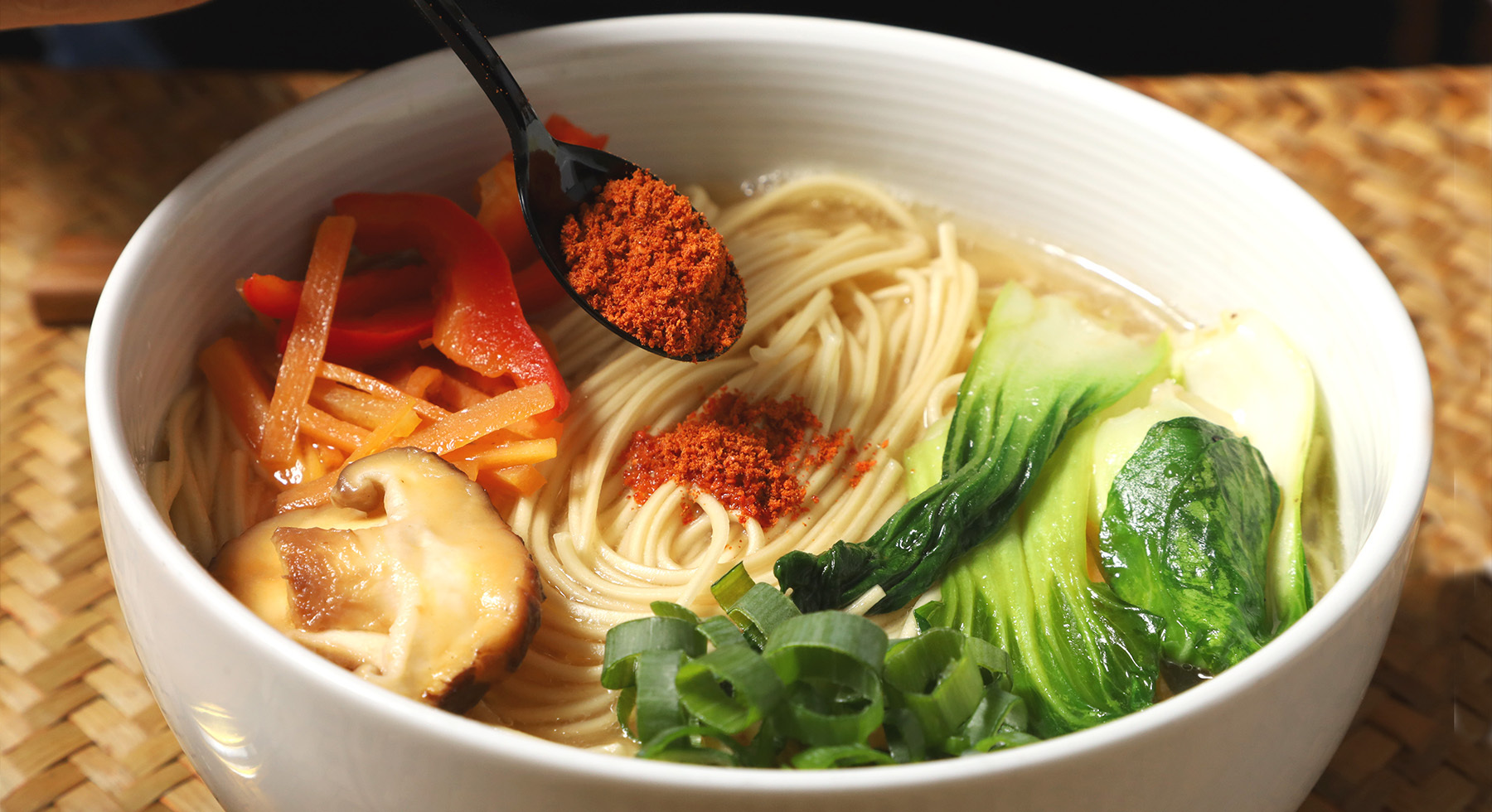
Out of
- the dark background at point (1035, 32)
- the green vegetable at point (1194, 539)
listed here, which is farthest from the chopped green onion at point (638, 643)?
the dark background at point (1035, 32)

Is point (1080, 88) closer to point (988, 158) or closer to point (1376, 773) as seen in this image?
point (988, 158)

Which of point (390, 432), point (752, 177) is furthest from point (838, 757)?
point (752, 177)

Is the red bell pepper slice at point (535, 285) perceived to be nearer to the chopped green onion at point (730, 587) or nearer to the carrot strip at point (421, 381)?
the carrot strip at point (421, 381)

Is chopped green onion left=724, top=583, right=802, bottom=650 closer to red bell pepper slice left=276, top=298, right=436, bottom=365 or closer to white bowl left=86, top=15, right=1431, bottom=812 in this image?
white bowl left=86, top=15, right=1431, bottom=812

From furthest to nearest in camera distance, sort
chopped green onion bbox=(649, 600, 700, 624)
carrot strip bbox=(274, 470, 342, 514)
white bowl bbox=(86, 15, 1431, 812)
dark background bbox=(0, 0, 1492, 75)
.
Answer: dark background bbox=(0, 0, 1492, 75) → carrot strip bbox=(274, 470, 342, 514) → chopped green onion bbox=(649, 600, 700, 624) → white bowl bbox=(86, 15, 1431, 812)

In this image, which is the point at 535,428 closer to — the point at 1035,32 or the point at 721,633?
the point at 721,633

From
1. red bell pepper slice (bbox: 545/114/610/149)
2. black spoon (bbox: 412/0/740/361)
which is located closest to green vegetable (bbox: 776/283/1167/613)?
black spoon (bbox: 412/0/740/361)
